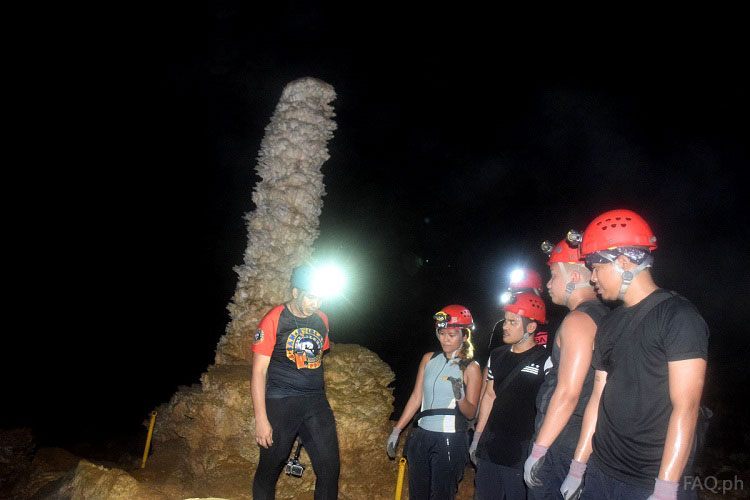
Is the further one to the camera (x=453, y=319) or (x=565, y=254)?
(x=453, y=319)

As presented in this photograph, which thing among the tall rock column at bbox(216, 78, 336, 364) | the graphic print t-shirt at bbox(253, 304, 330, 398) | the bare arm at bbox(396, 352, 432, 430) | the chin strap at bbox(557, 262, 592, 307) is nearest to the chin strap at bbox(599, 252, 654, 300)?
the chin strap at bbox(557, 262, 592, 307)

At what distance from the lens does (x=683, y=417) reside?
7.10 feet

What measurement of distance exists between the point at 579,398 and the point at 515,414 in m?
0.70

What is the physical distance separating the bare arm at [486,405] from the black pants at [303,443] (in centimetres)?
145

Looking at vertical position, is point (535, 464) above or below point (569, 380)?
below

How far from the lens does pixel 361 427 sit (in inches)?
236

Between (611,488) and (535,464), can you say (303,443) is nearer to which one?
(535,464)

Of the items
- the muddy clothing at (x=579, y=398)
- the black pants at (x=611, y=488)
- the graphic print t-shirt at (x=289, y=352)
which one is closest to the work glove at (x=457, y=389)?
the muddy clothing at (x=579, y=398)

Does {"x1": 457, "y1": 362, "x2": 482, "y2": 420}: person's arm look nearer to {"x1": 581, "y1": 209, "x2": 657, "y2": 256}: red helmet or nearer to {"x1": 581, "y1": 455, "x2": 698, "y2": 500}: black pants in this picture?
{"x1": 581, "y1": 455, "x2": 698, "y2": 500}: black pants

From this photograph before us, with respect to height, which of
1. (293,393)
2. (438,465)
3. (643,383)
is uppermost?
(643,383)

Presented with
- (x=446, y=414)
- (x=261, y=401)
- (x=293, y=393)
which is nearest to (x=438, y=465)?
(x=446, y=414)

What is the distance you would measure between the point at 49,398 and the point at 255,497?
30.8 meters

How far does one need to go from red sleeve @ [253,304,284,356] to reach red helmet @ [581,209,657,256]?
111 inches

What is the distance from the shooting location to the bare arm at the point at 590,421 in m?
2.77
